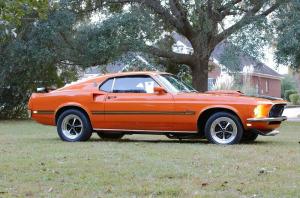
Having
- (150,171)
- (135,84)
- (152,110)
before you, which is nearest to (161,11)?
(135,84)

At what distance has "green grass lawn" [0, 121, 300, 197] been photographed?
246 inches

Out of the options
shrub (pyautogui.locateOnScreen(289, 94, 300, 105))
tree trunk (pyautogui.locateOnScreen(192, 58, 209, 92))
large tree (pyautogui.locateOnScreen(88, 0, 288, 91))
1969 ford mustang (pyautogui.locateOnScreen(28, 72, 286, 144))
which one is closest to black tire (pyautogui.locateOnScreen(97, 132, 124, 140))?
1969 ford mustang (pyautogui.locateOnScreen(28, 72, 286, 144))

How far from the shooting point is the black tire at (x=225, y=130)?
1130 cm

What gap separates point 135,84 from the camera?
481 inches

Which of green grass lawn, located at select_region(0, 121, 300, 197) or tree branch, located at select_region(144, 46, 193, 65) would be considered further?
tree branch, located at select_region(144, 46, 193, 65)

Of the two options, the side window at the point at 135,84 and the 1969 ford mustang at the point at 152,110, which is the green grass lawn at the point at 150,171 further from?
the side window at the point at 135,84

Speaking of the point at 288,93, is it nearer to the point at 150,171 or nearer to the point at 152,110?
the point at 152,110

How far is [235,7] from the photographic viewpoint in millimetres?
23922

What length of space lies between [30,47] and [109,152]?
52.2ft

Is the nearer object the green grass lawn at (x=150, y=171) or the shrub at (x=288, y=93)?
the green grass lawn at (x=150, y=171)

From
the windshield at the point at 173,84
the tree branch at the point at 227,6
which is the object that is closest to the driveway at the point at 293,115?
the tree branch at the point at 227,6

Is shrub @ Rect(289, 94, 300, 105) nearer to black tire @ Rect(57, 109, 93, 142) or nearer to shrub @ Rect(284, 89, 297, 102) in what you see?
shrub @ Rect(284, 89, 297, 102)

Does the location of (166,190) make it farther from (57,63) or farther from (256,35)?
(57,63)

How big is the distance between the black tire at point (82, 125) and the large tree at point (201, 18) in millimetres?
11366
